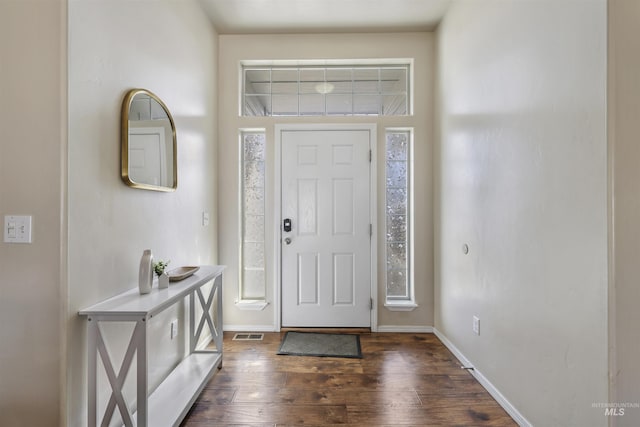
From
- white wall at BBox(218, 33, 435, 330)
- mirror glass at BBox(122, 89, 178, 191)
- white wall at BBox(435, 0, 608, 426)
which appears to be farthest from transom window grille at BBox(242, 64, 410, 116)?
mirror glass at BBox(122, 89, 178, 191)

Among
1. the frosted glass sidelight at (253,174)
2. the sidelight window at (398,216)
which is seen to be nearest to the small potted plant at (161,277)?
the frosted glass sidelight at (253,174)

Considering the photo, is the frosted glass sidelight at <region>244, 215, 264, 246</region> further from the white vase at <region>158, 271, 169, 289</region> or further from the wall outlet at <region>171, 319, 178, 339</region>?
the white vase at <region>158, 271, 169, 289</region>


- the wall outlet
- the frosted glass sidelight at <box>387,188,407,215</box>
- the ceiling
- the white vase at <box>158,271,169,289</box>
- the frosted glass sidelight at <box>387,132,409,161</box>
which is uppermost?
the ceiling

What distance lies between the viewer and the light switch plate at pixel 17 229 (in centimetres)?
123

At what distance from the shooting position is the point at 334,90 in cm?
306

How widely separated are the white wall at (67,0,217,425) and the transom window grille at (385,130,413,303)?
1.79 meters

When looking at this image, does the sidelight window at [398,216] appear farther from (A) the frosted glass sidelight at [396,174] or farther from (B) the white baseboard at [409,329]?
→ (B) the white baseboard at [409,329]

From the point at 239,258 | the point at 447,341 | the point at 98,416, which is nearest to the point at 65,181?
the point at 98,416

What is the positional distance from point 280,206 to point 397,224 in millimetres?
1185

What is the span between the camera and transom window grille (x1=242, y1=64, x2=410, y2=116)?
3.04 meters

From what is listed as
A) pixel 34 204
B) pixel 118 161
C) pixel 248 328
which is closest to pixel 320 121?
pixel 118 161

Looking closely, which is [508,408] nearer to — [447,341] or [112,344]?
[447,341]

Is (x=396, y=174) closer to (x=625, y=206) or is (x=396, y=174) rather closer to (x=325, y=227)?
(x=325, y=227)

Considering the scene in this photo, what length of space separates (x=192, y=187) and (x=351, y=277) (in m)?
1.67
